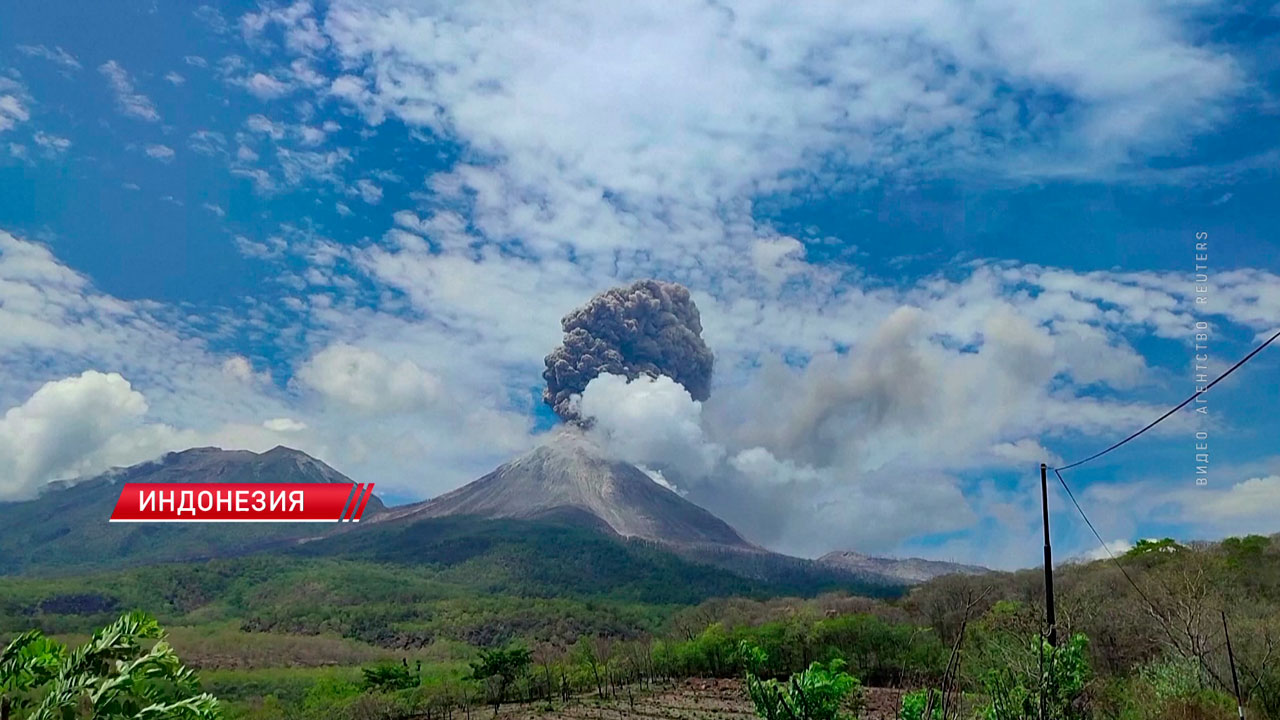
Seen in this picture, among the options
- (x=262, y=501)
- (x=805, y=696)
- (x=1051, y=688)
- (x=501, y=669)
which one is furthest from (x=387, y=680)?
(x=1051, y=688)

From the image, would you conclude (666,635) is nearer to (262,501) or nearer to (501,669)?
(501,669)

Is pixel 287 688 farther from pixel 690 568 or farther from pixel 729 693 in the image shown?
pixel 690 568

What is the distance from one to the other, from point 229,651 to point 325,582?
55783 mm

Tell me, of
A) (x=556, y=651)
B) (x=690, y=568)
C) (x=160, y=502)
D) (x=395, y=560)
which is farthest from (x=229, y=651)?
(x=690, y=568)

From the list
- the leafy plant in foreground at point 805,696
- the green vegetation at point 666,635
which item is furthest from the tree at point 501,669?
the leafy plant in foreground at point 805,696

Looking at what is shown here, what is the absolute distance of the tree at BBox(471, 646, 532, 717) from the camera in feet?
189

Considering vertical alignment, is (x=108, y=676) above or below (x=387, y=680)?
above

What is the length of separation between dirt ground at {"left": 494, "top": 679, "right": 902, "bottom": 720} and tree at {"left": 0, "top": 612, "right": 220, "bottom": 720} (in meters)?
39.2

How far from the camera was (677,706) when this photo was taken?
47719 millimetres

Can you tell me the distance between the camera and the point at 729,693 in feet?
174

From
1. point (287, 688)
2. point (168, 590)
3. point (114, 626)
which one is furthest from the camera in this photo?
point (168, 590)

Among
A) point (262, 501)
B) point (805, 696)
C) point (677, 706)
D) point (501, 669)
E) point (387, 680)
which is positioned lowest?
point (387, 680)

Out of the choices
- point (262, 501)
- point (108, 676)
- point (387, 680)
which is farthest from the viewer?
point (387, 680)

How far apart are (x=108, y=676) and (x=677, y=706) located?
158 feet
